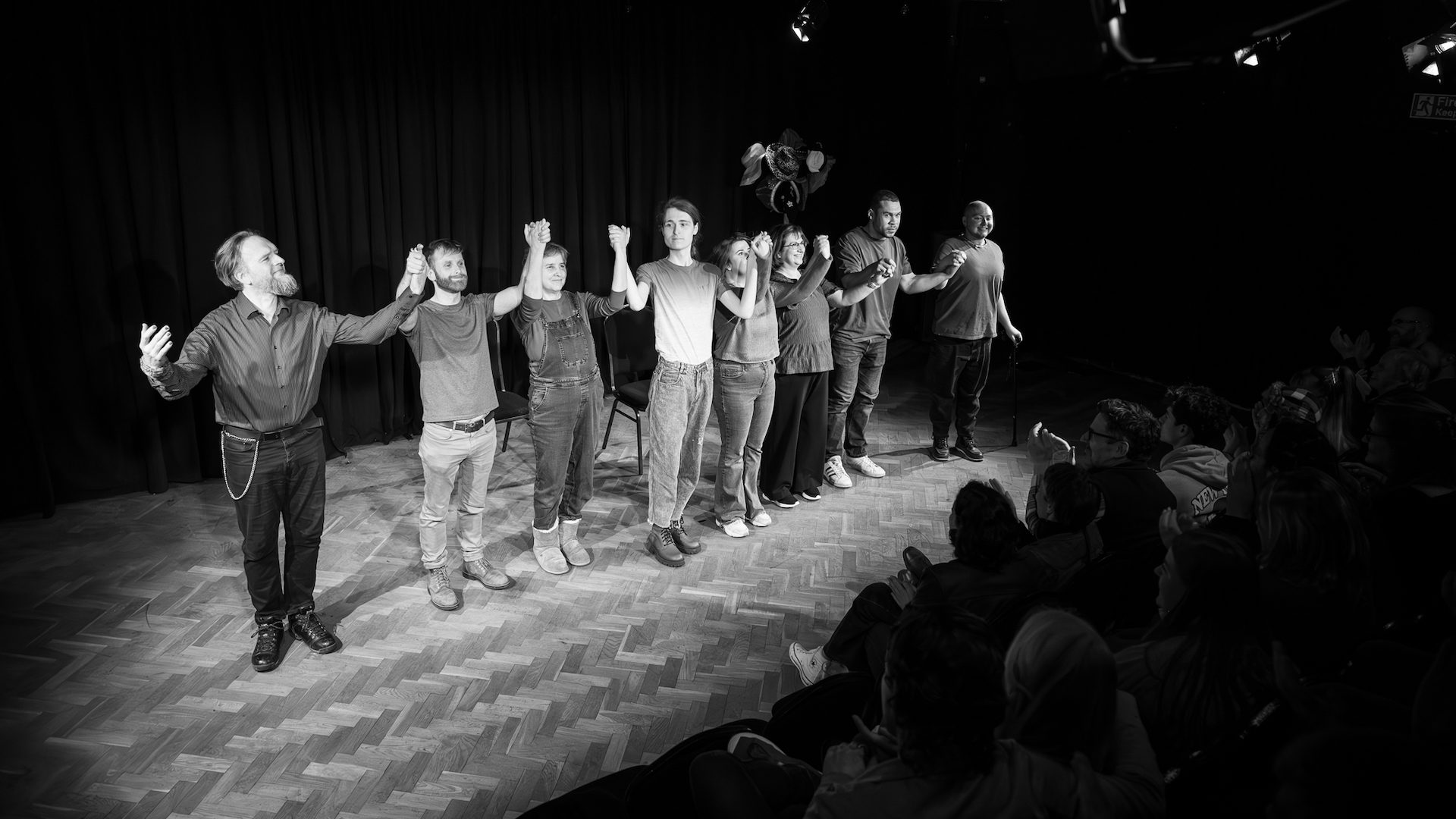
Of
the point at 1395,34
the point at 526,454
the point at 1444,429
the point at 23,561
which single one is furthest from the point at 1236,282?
the point at 23,561

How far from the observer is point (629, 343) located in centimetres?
621

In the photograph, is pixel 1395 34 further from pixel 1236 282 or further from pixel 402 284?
pixel 402 284

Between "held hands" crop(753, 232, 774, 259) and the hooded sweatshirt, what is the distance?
2.02 metres

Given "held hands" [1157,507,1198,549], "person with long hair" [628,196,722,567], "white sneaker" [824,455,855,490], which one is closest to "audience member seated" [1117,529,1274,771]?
"held hands" [1157,507,1198,549]

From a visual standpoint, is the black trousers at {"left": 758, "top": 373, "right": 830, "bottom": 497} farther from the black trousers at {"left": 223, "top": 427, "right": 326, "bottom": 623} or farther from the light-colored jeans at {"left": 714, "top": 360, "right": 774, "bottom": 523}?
the black trousers at {"left": 223, "top": 427, "right": 326, "bottom": 623}

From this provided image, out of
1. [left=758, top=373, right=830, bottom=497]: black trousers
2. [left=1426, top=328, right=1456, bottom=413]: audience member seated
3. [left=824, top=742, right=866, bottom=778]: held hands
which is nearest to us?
[left=824, top=742, right=866, bottom=778]: held hands

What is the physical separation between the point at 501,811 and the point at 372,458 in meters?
3.75

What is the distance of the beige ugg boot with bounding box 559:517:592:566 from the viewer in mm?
4594

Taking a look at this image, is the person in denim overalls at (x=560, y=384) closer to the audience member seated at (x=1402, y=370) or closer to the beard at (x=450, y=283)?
the beard at (x=450, y=283)

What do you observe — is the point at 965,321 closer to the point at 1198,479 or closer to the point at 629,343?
the point at 629,343

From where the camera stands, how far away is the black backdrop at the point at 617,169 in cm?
508

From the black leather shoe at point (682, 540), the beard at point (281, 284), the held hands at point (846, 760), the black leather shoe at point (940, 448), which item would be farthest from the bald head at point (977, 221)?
the held hands at point (846, 760)

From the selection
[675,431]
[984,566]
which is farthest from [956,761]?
[675,431]

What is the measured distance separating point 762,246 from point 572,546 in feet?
5.61
